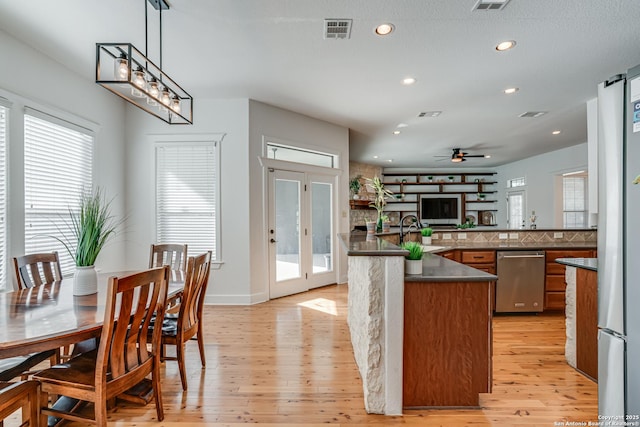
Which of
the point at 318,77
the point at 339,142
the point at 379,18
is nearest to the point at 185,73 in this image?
the point at 318,77

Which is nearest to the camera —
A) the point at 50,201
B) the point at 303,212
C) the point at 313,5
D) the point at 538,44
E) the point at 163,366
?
the point at 313,5

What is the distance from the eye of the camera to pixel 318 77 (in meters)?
3.69

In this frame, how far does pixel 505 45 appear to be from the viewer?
295cm

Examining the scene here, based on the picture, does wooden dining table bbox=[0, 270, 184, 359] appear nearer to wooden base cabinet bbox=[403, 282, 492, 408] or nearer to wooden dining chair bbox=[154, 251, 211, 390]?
wooden dining chair bbox=[154, 251, 211, 390]

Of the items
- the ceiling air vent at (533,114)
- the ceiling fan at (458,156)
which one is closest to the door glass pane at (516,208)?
the ceiling fan at (458,156)

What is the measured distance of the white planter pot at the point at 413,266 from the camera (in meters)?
2.11

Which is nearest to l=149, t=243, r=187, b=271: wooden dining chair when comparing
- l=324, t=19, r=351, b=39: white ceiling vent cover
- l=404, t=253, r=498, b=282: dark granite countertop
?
l=404, t=253, r=498, b=282: dark granite countertop

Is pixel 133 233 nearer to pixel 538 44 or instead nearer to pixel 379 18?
pixel 379 18

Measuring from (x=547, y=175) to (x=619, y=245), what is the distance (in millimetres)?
7650

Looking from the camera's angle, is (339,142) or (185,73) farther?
(339,142)

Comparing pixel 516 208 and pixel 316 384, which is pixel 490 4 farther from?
pixel 516 208

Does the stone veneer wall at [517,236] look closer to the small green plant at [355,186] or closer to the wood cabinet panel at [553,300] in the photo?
the wood cabinet panel at [553,300]

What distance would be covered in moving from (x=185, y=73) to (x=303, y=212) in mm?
2605

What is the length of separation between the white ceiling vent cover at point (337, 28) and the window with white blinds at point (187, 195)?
2.40 meters
